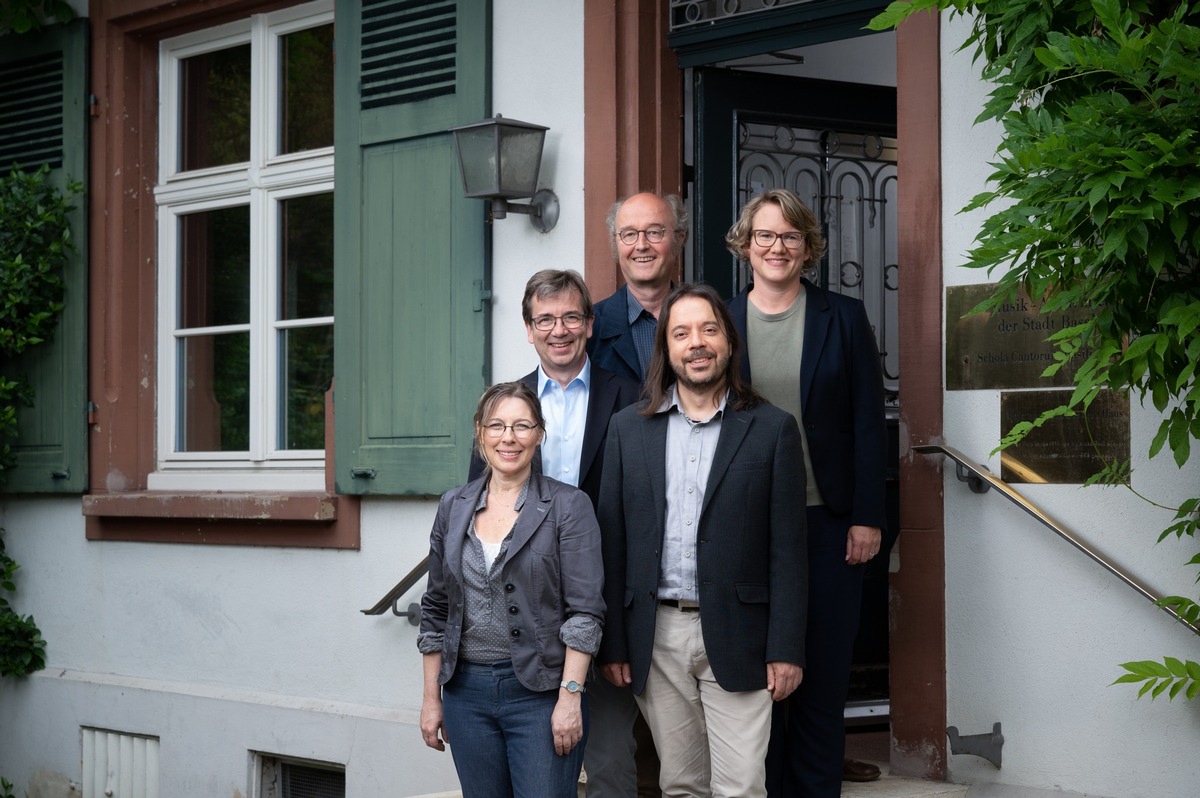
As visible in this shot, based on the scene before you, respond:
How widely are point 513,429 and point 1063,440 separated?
1.67 metres

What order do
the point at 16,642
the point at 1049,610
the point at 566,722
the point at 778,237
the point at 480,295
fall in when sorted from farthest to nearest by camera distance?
the point at 16,642 < the point at 480,295 < the point at 1049,610 < the point at 778,237 < the point at 566,722

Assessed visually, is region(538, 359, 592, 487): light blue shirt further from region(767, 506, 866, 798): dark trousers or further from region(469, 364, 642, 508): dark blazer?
region(767, 506, 866, 798): dark trousers

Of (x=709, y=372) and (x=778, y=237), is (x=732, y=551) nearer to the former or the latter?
(x=709, y=372)

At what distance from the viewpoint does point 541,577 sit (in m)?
3.26

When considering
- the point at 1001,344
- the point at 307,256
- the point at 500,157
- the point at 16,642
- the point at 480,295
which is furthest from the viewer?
the point at 16,642

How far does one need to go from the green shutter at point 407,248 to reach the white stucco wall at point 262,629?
108mm

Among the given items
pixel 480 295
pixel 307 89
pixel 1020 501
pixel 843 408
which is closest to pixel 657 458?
pixel 843 408

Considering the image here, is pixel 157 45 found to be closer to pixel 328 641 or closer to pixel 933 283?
pixel 328 641

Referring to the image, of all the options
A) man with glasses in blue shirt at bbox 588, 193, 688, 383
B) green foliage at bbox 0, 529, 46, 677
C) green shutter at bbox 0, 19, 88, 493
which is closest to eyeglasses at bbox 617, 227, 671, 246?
man with glasses in blue shirt at bbox 588, 193, 688, 383

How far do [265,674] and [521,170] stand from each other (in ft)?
7.54

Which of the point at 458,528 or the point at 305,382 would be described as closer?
the point at 458,528

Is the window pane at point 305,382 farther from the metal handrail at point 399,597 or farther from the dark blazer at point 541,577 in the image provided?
the dark blazer at point 541,577

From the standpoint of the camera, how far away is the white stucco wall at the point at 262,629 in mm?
5176

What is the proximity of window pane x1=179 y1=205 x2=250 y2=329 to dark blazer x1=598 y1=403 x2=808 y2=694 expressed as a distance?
10.7ft
